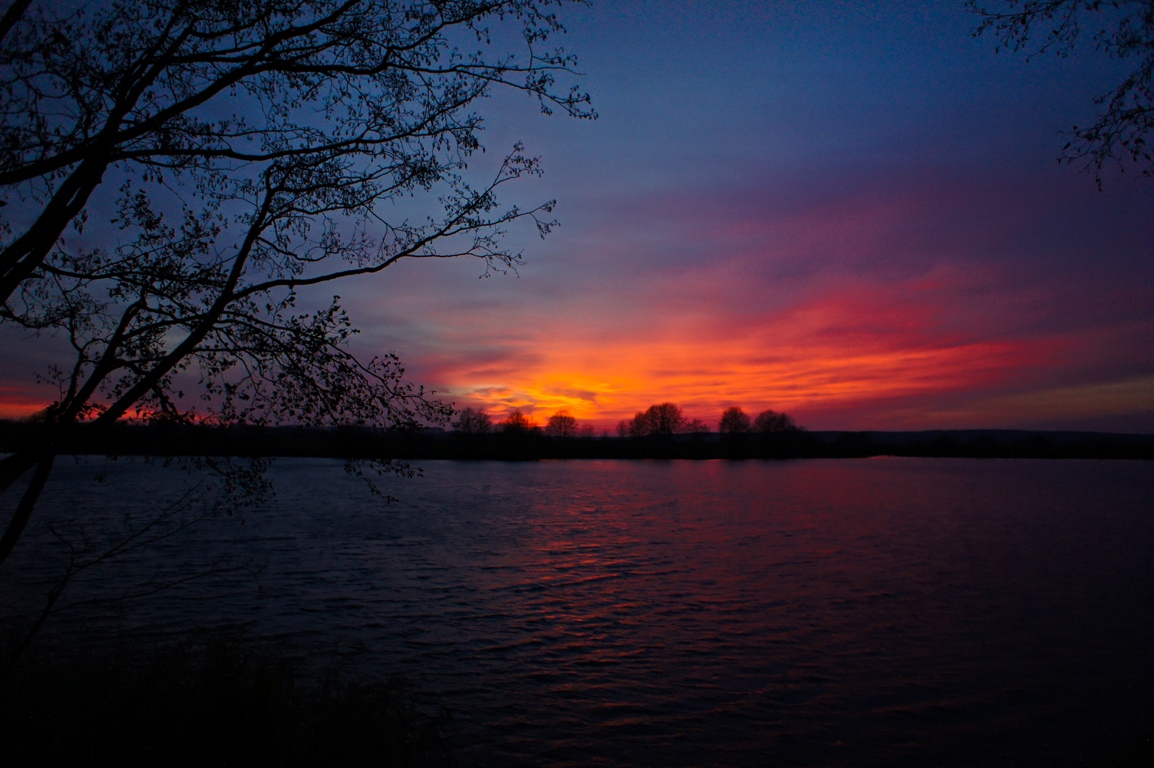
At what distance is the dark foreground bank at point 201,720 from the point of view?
6.62 m

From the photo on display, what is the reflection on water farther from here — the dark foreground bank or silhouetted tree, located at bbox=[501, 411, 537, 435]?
silhouetted tree, located at bbox=[501, 411, 537, 435]

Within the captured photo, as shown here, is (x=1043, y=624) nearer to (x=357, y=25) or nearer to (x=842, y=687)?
(x=842, y=687)

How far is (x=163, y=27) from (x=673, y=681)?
1105 cm

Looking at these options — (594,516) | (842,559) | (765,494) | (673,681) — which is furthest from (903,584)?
(765,494)

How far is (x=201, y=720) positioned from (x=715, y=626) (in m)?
10.5

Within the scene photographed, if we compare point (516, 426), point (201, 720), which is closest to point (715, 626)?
point (201, 720)

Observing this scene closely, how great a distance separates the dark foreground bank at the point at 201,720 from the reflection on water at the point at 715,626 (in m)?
1.54

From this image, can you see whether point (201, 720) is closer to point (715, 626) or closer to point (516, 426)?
point (715, 626)

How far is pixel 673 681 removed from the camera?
448 inches

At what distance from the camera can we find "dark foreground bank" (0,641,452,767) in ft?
21.7

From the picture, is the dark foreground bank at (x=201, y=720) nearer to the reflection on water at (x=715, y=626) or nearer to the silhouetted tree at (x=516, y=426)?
the reflection on water at (x=715, y=626)

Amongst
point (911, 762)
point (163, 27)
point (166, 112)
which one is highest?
point (163, 27)

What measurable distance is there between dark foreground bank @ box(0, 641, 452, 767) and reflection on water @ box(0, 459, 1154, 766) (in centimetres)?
154

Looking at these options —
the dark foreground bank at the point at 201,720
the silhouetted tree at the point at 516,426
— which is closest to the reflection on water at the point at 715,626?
the dark foreground bank at the point at 201,720
